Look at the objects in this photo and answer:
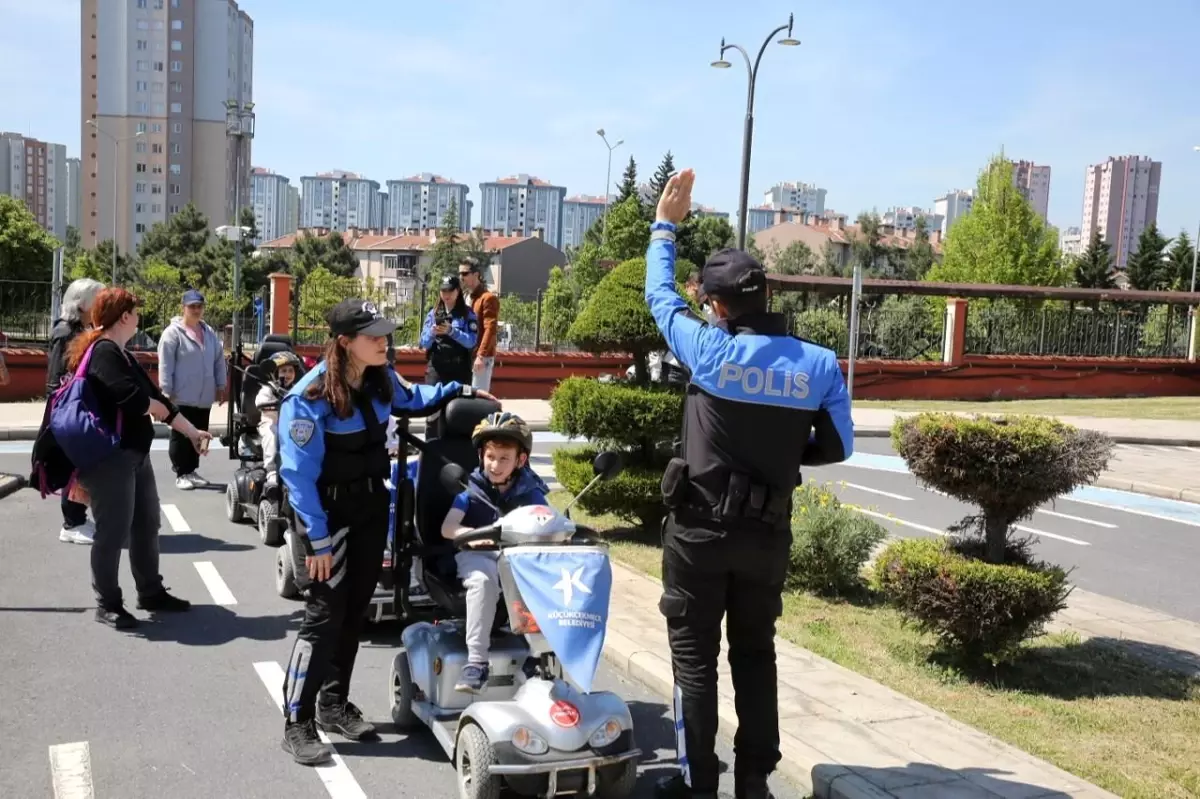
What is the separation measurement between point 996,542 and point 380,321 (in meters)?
3.60

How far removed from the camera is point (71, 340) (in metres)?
7.77

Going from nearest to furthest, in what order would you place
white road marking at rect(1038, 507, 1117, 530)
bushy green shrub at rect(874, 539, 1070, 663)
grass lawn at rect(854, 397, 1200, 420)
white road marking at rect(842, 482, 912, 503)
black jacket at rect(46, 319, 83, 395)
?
1. bushy green shrub at rect(874, 539, 1070, 663)
2. black jacket at rect(46, 319, 83, 395)
3. white road marking at rect(1038, 507, 1117, 530)
4. white road marking at rect(842, 482, 912, 503)
5. grass lawn at rect(854, 397, 1200, 420)

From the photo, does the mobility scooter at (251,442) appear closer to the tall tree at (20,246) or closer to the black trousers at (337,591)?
the black trousers at (337,591)

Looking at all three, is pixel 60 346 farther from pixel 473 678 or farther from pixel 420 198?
pixel 420 198

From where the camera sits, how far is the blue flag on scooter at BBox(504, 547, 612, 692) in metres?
3.82

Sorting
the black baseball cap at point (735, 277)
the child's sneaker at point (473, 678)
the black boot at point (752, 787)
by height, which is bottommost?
the black boot at point (752, 787)

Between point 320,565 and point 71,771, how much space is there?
4.26 feet

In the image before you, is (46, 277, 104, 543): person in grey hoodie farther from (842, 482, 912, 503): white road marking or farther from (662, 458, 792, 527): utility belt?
(842, 482, 912, 503): white road marking

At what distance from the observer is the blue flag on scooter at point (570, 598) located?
3824mm

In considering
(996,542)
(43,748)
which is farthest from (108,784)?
(996,542)

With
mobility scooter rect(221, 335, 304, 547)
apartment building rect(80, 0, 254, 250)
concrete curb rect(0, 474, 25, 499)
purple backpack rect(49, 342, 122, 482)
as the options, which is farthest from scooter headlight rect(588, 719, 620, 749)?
apartment building rect(80, 0, 254, 250)

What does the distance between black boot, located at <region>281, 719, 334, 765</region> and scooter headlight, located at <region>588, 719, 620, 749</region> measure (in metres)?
1.30

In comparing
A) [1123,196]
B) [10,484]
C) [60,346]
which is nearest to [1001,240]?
[10,484]

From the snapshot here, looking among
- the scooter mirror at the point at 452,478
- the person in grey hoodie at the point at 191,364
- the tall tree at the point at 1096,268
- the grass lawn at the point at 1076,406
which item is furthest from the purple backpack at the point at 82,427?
the tall tree at the point at 1096,268
